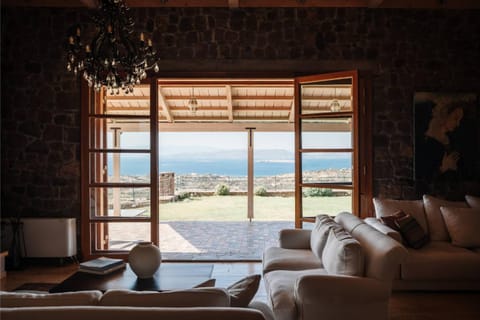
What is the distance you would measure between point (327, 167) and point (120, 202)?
2.91 metres

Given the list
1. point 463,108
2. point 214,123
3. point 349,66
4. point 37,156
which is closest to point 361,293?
point 349,66

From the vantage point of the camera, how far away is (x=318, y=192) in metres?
5.34

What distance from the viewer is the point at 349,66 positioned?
533 centimetres

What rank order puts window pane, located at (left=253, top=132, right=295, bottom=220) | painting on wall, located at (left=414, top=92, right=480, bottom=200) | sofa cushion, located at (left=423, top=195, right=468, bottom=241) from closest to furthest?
1. sofa cushion, located at (left=423, top=195, right=468, bottom=241)
2. painting on wall, located at (left=414, top=92, right=480, bottom=200)
3. window pane, located at (left=253, top=132, right=295, bottom=220)

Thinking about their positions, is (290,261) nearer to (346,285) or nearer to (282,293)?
(282,293)

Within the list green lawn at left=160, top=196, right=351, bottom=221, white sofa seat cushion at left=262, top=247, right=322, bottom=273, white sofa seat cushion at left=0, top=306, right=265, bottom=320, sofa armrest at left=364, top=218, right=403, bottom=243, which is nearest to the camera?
white sofa seat cushion at left=0, top=306, right=265, bottom=320

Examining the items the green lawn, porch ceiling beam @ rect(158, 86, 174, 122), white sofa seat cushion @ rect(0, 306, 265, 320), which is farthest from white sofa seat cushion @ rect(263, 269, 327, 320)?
porch ceiling beam @ rect(158, 86, 174, 122)

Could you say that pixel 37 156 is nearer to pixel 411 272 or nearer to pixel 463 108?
pixel 411 272

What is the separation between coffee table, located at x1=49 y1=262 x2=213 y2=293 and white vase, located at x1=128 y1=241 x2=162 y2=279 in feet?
0.18

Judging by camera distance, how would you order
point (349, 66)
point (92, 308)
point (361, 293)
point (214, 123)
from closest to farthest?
point (92, 308) → point (361, 293) → point (349, 66) → point (214, 123)

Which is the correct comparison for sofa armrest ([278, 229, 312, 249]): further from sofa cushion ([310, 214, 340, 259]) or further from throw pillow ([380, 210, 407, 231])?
throw pillow ([380, 210, 407, 231])

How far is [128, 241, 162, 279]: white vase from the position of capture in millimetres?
3133

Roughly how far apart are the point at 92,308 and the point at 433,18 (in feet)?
18.5

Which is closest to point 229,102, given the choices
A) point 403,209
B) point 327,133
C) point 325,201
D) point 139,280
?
point 327,133
